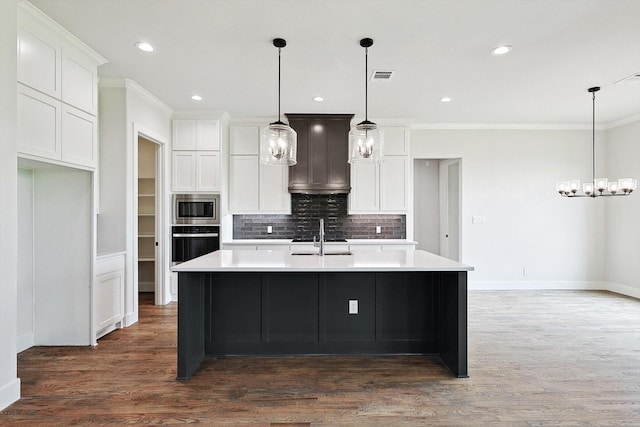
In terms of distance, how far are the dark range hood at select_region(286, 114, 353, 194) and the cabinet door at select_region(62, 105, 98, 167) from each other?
2633mm

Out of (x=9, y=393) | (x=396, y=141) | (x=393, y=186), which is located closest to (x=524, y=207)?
(x=393, y=186)

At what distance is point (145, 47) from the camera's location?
3182 millimetres

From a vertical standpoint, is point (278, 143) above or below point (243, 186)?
above

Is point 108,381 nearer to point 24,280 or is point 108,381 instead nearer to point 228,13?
point 24,280

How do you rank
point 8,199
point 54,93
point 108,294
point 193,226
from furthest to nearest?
point 193,226, point 108,294, point 54,93, point 8,199

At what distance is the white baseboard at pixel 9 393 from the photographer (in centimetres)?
226

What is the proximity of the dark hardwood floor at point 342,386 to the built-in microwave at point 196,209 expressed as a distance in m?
1.82

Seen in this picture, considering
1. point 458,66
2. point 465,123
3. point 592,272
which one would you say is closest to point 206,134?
point 458,66

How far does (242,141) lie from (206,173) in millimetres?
786

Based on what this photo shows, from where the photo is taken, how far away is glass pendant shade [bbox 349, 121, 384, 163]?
313 centimetres

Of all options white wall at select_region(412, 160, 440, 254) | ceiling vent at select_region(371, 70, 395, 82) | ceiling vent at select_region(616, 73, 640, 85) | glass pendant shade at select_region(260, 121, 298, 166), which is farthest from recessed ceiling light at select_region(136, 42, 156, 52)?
white wall at select_region(412, 160, 440, 254)

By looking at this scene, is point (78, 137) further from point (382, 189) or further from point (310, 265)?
point (382, 189)

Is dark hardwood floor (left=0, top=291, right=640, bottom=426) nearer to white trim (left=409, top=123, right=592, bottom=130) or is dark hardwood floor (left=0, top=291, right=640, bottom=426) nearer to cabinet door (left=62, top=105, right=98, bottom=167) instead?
cabinet door (left=62, top=105, right=98, bottom=167)

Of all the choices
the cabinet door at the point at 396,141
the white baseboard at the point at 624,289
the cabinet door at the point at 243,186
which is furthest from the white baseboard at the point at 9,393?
the white baseboard at the point at 624,289
